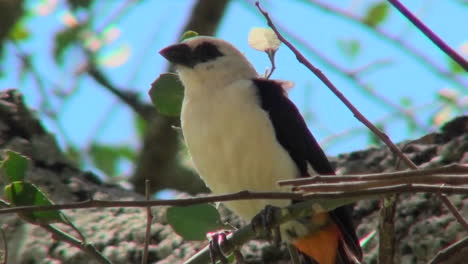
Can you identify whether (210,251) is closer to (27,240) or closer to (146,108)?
(27,240)

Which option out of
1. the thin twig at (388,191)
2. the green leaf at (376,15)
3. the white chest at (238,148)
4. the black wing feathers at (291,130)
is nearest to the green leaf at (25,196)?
the thin twig at (388,191)

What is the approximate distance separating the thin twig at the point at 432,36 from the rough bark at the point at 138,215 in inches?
63.3

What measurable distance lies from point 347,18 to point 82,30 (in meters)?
1.84

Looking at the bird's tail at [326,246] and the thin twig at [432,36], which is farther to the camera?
the bird's tail at [326,246]

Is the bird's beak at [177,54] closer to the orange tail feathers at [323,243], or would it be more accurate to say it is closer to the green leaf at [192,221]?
the orange tail feathers at [323,243]

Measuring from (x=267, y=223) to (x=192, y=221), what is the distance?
275 mm

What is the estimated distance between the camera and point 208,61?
3670 millimetres

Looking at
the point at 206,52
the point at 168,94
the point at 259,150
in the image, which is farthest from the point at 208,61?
the point at 168,94

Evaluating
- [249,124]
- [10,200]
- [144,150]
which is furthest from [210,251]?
[144,150]

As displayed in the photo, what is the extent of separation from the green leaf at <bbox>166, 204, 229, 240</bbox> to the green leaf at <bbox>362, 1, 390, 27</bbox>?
3.01 m

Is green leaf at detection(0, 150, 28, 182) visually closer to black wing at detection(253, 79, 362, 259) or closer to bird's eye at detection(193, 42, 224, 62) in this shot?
black wing at detection(253, 79, 362, 259)

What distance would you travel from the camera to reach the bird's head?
11.6 ft

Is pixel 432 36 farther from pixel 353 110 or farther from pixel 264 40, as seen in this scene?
pixel 264 40

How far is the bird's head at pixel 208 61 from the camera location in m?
3.54
